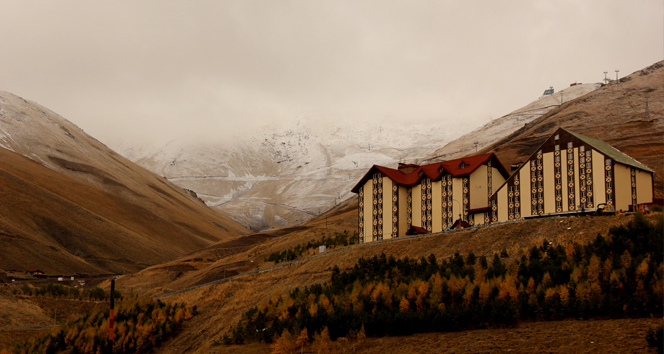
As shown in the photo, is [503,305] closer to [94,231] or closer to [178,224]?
[94,231]

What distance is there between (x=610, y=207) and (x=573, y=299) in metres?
27.8

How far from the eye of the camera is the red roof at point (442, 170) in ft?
251

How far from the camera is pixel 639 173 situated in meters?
65.9

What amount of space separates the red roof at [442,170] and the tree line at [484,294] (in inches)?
1084

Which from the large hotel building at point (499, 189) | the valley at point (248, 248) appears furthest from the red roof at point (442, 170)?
the valley at point (248, 248)

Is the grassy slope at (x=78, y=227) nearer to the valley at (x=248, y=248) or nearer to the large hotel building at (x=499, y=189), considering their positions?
the valley at (x=248, y=248)

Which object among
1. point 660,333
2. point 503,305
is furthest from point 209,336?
point 660,333

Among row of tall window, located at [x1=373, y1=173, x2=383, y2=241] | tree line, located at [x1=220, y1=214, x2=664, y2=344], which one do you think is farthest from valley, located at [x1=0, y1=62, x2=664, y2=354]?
row of tall window, located at [x1=373, y1=173, x2=383, y2=241]

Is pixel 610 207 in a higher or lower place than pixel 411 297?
higher

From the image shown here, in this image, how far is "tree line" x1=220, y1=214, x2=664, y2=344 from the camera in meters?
34.5

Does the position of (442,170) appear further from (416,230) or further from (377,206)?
(377,206)

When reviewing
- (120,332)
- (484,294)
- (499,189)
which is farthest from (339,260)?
(499,189)

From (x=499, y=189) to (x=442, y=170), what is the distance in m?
7.74

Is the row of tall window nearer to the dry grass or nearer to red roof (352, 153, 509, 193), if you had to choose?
red roof (352, 153, 509, 193)
